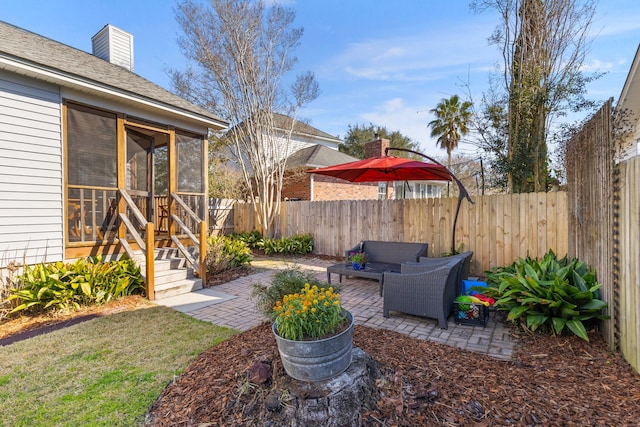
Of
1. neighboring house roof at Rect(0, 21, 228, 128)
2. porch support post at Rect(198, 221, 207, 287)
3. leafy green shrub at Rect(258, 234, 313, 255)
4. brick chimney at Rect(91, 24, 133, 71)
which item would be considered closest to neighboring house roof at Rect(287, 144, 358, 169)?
leafy green shrub at Rect(258, 234, 313, 255)

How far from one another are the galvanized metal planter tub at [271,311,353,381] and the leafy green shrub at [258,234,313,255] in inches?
282

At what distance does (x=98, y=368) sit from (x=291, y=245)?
6.62 meters

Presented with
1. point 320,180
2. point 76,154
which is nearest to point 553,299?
point 76,154

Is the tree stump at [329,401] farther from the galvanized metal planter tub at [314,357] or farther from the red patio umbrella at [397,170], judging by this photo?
the red patio umbrella at [397,170]

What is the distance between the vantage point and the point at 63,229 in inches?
211

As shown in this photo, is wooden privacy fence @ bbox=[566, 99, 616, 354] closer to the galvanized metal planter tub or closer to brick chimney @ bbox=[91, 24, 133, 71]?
the galvanized metal planter tub

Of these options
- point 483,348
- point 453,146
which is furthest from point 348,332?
point 453,146

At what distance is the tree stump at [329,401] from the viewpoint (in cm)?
194

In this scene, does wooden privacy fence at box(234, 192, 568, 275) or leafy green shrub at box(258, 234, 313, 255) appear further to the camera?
leafy green shrub at box(258, 234, 313, 255)

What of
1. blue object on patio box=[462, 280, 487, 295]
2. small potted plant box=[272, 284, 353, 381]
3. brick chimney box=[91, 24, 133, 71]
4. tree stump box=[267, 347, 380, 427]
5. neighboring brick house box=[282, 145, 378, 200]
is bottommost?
tree stump box=[267, 347, 380, 427]

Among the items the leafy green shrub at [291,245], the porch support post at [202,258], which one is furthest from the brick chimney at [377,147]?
the porch support post at [202,258]

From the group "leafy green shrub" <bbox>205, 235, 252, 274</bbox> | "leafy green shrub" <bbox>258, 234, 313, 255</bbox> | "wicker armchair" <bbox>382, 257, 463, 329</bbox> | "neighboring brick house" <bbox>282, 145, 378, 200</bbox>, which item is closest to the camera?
"wicker armchair" <bbox>382, 257, 463, 329</bbox>

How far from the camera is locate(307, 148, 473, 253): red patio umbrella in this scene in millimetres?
5797

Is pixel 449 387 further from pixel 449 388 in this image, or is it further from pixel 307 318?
pixel 307 318
